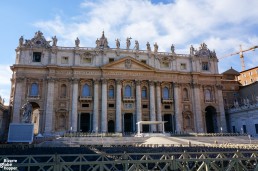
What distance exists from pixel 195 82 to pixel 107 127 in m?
23.7

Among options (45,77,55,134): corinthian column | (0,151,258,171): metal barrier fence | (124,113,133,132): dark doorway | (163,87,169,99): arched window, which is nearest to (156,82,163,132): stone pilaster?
(163,87,169,99): arched window

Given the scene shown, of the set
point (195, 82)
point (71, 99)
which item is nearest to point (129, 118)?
point (71, 99)

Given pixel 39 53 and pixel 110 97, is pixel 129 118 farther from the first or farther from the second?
pixel 39 53

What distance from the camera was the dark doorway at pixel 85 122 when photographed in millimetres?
51669

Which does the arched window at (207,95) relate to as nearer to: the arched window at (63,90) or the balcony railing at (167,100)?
the balcony railing at (167,100)

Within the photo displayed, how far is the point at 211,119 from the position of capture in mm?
59875

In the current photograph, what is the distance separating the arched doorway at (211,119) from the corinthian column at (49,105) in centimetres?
3707

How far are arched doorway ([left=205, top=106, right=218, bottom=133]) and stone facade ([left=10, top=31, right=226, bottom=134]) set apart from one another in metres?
0.25

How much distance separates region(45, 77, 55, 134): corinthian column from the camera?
47562 mm

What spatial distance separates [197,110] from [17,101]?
39337 millimetres

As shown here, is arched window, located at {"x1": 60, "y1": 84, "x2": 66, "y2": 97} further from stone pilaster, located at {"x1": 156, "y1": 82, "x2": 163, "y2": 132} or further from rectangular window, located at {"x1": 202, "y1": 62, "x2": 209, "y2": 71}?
rectangular window, located at {"x1": 202, "y1": 62, "x2": 209, "y2": 71}

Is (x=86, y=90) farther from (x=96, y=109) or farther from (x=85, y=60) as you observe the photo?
(x=85, y=60)

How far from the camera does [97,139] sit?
38.5 m

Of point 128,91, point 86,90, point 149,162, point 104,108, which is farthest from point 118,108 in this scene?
point 149,162
